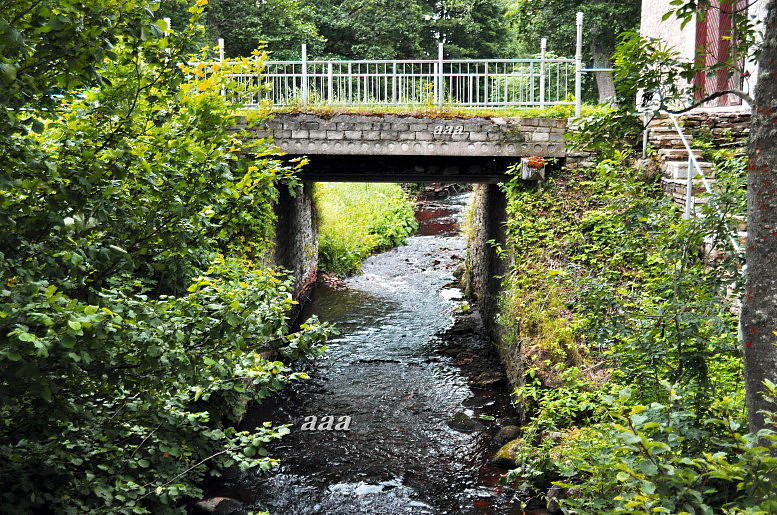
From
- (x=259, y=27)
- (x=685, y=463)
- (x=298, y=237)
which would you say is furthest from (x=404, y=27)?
(x=685, y=463)

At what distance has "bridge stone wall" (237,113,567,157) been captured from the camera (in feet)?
36.4

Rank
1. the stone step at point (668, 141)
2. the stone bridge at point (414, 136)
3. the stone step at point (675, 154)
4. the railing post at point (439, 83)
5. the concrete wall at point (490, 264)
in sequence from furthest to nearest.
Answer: the railing post at point (439, 83)
the stone bridge at point (414, 136)
the concrete wall at point (490, 264)
the stone step at point (668, 141)
the stone step at point (675, 154)

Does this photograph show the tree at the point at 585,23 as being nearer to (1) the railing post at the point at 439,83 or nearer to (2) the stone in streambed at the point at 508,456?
(1) the railing post at the point at 439,83

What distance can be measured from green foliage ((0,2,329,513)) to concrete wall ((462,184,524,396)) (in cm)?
549

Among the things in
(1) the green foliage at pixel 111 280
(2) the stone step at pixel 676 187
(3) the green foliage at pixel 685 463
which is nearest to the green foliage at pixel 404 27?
(2) the stone step at pixel 676 187

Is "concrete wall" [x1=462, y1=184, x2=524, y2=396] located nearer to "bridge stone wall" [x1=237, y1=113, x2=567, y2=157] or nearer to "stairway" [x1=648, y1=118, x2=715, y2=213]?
"bridge stone wall" [x1=237, y1=113, x2=567, y2=157]

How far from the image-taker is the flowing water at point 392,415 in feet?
23.6

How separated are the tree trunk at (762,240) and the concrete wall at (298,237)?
364 inches

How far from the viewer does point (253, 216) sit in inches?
425

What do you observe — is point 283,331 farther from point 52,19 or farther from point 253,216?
point 253,216

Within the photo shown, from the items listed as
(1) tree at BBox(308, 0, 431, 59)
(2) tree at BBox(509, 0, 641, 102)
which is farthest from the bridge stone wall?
(1) tree at BBox(308, 0, 431, 59)

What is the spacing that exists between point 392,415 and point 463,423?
1050mm

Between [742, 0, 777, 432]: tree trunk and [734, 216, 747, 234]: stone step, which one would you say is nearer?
[742, 0, 777, 432]: tree trunk

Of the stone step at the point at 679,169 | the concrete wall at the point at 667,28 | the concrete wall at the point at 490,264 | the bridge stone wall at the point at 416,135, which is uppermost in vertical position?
the concrete wall at the point at 667,28
